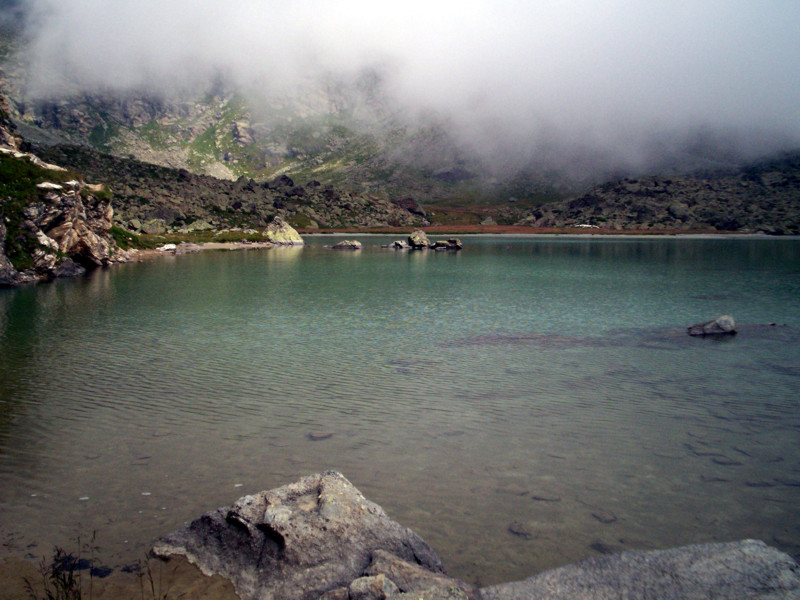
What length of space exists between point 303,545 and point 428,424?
790cm

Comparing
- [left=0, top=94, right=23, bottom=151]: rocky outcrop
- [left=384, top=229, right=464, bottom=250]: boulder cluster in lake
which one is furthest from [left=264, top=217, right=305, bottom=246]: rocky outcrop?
[left=0, top=94, right=23, bottom=151]: rocky outcrop

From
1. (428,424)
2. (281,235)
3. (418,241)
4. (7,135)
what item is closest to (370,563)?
(428,424)

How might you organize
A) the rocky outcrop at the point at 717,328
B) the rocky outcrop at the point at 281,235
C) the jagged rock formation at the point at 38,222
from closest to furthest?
the rocky outcrop at the point at 717,328 → the jagged rock formation at the point at 38,222 → the rocky outcrop at the point at 281,235

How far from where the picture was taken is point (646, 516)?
10.4 m

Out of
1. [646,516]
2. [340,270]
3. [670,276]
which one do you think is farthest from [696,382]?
[340,270]

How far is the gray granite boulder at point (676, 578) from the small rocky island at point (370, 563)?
13 millimetres

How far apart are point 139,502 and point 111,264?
71700mm

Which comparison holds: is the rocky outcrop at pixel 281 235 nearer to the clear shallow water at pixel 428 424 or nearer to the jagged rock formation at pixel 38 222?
the jagged rock formation at pixel 38 222

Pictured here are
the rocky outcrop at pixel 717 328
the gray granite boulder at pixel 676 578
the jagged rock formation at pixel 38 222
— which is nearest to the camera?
the gray granite boulder at pixel 676 578

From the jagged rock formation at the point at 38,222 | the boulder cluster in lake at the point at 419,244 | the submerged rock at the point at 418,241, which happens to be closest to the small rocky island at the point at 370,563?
the jagged rock formation at the point at 38,222

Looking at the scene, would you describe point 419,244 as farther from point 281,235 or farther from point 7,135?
point 7,135

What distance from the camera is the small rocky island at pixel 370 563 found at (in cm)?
690

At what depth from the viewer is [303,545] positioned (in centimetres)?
A: 789

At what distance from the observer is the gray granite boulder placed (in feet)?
22.5
